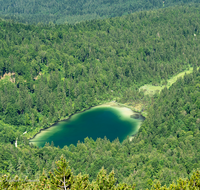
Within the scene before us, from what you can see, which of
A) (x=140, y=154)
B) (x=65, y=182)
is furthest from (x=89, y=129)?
(x=65, y=182)

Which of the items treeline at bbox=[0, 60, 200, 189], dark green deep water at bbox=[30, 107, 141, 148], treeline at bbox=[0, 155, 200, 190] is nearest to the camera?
treeline at bbox=[0, 155, 200, 190]

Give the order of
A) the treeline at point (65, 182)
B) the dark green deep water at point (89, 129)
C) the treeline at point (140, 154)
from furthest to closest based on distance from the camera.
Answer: the dark green deep water at point (89, 129)
the treeline at point (140, 154)
the treeline at point (65, 182)

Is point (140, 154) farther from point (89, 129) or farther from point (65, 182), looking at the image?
point (65, 182)

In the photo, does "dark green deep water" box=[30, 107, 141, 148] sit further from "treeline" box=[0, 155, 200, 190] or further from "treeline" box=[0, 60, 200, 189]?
"treeline" box=[0, 155, 200, 190]

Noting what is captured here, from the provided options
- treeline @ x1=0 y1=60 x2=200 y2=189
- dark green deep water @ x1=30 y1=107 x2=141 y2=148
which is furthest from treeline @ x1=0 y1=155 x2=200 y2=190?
dark green deep water @ x1=30 y1=107 x2=141 y2=148

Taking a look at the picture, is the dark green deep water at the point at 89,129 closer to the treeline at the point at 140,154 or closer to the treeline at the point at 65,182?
the treeline at the point at 140,154

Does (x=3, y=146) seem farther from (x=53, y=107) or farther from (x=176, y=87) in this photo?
(x=176, y=87)

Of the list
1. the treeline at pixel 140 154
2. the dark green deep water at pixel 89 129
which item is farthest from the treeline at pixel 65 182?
the dark green deep water at pixel 89 129

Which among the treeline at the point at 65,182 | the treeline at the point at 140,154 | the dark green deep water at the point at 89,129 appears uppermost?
the treeline at the point at 65,182

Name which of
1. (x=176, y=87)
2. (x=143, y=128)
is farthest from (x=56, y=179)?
(x=176, y=87)
